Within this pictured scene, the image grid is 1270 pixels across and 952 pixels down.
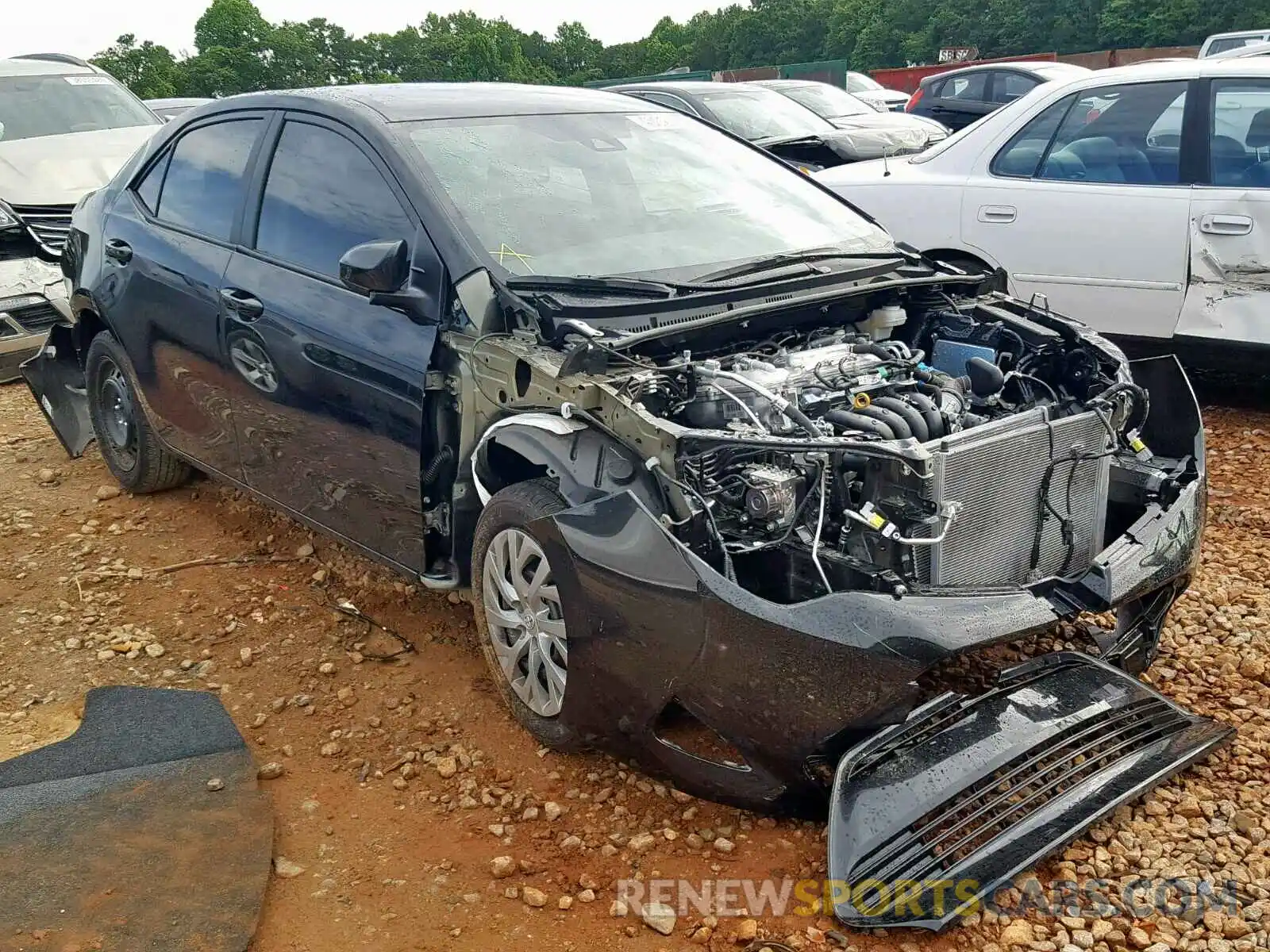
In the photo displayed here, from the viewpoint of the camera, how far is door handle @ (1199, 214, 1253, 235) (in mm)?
5184

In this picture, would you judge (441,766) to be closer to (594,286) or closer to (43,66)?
(594,286)

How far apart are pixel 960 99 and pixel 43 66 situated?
10.5 metres

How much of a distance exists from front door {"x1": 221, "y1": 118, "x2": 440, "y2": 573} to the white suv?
12.5 ft

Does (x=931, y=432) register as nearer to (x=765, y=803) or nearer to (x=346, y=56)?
(x=765, y=803)

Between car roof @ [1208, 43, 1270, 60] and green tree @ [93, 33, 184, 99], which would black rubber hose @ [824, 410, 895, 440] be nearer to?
car roof @ [1208, 43, 1270, 60]

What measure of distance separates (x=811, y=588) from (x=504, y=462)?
3.48 feet

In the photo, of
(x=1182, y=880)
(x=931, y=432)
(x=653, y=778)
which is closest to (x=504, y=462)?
(x=653, y=778)

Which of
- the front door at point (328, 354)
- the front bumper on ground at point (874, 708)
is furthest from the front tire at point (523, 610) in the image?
the front door at point (328, 354)

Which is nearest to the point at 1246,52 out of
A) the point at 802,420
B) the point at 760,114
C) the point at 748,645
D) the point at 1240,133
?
the point at 1240,133

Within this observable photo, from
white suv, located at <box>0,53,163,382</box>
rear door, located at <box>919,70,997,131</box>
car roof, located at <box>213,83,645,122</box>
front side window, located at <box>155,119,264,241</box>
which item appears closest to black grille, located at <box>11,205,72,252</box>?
white suv, located at <box>0,53,163,382</box>

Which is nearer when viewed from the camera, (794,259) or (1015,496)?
(1015,496)

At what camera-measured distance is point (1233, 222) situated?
5.21 metres

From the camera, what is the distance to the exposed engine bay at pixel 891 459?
2.77 meters

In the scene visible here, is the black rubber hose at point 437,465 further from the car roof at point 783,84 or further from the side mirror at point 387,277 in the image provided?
the car roof at point 783,84
